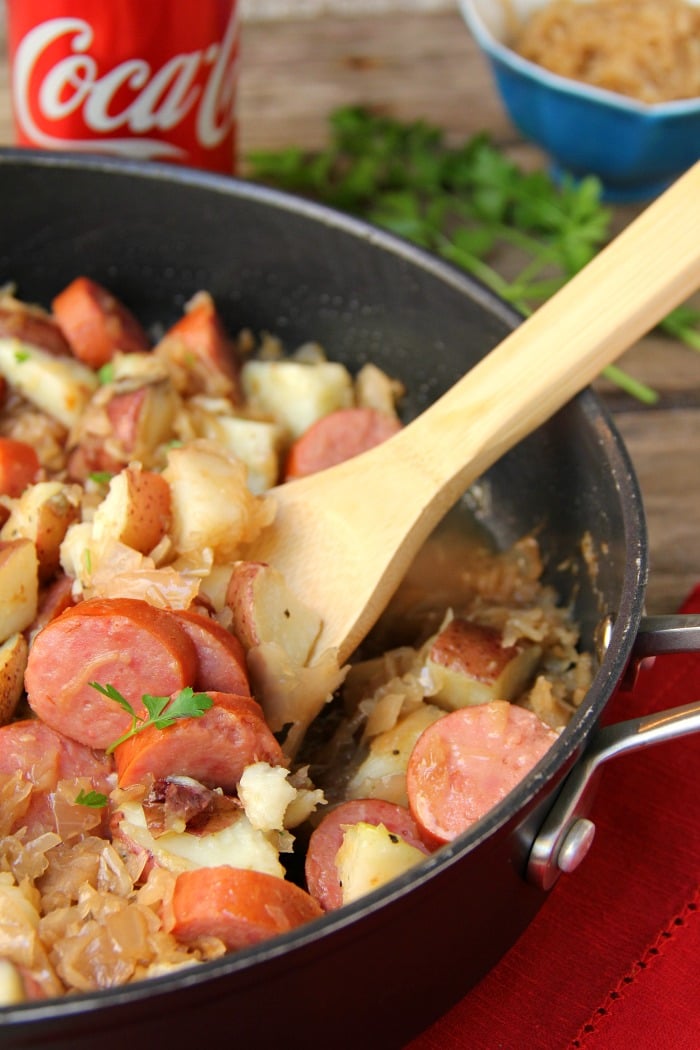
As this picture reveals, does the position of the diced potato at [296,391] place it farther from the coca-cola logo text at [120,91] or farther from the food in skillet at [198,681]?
the coca-cola logo text at [120,91]

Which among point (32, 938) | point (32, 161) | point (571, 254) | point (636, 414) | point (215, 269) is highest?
point (32, 161)

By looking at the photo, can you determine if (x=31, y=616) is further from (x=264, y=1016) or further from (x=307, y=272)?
(x=307, y=272)

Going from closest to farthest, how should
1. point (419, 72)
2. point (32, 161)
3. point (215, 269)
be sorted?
point (32, 161) < point (215, 269) < point (419, 72)

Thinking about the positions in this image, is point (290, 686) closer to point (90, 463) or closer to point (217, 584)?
point (217, 584)

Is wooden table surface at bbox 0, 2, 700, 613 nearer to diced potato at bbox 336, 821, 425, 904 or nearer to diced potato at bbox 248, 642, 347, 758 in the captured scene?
diced potato at bbox 248, 642, 347, 758

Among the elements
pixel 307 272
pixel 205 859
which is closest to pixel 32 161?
pixel 307 272

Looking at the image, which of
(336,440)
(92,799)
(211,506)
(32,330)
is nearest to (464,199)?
(336,440)
